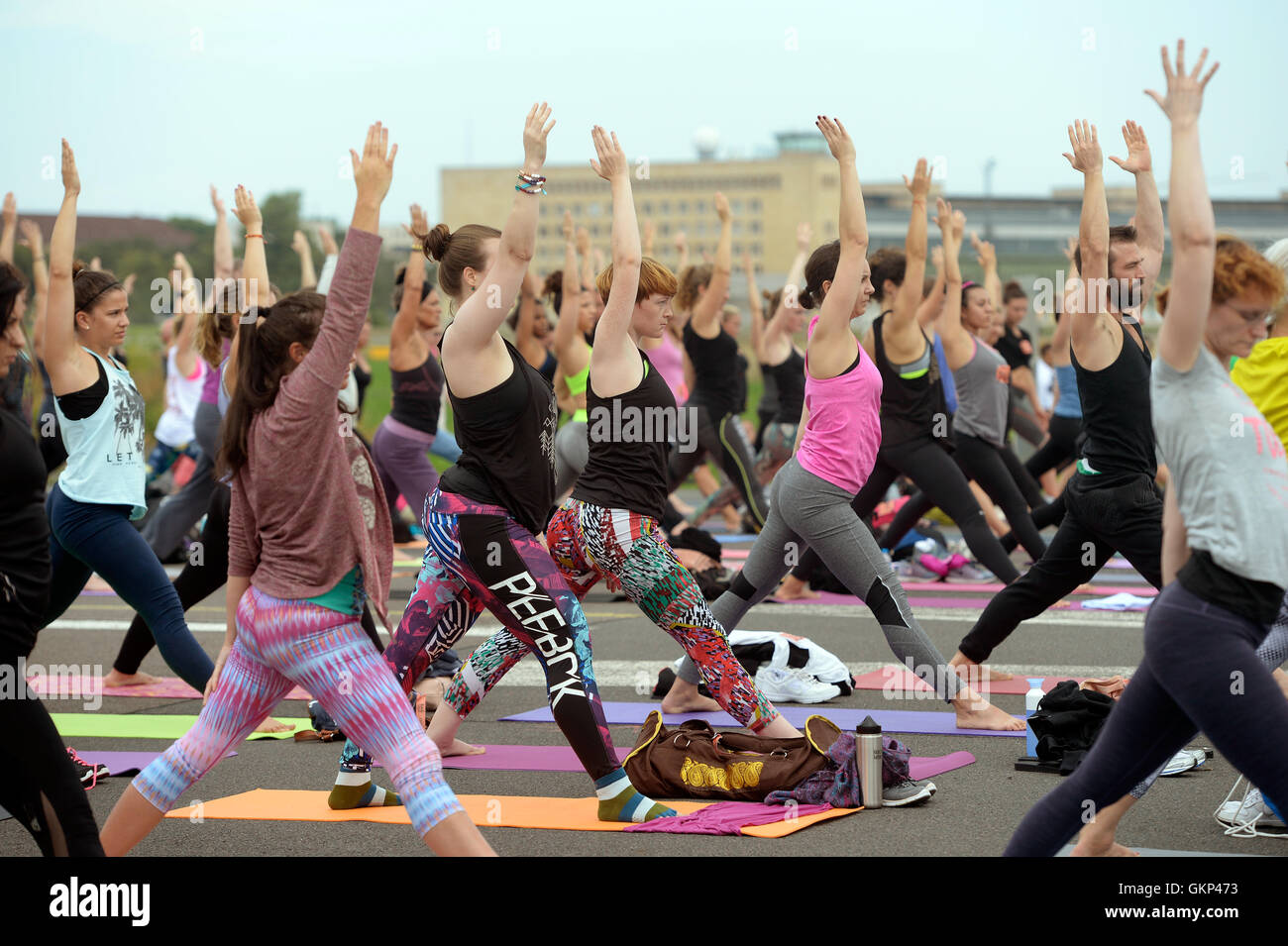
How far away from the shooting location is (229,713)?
4340 millimetres

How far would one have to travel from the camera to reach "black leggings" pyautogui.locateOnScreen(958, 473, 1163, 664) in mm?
6086

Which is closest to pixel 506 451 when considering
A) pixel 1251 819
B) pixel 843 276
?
pixel 843 276

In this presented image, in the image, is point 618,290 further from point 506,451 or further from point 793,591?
point 793,591

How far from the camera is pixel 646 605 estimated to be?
19.2 ft

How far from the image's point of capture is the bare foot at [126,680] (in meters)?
8.32

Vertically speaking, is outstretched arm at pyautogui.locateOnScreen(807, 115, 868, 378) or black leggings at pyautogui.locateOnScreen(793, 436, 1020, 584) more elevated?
outstretched arm at pyautogui.locateOnScreen(807, 115, 868, 378)

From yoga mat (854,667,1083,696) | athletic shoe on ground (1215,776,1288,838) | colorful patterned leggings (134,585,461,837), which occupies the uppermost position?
colorful patterned leggings (134,585,461,837)

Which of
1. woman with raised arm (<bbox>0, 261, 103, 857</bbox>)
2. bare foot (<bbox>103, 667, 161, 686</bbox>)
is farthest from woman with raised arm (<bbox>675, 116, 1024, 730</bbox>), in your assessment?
bare foot (<bbox>103, 667, 161, 686</bbox>)

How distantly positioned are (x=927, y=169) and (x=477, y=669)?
3.90 metres

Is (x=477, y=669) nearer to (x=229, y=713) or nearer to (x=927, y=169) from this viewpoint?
(x=229, y=713)

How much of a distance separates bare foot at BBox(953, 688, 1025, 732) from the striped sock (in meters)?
2.03

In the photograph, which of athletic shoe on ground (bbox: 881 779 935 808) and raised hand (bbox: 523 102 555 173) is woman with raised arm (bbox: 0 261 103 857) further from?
athletic shoe on ground (bbox: 881 779 935 808)
